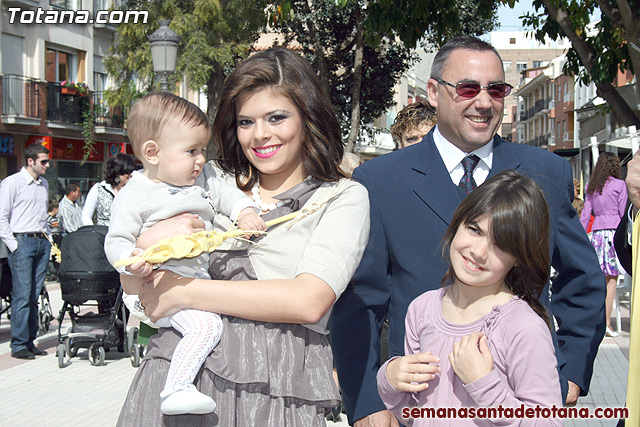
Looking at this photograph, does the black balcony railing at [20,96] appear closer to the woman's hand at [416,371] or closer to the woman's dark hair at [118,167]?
the woman's dark hair at [118,167]

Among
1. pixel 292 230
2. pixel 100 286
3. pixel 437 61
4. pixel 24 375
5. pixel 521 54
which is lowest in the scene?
pixel 24 375

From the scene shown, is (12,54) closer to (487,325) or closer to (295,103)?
(295,103)

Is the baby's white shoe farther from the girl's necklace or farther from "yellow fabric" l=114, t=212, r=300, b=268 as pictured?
the girl's necklace

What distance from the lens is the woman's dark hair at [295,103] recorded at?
255cm

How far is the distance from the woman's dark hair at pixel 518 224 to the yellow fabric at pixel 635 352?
3.73ft

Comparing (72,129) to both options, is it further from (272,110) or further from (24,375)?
(272,110)

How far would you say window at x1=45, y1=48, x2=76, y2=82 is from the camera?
89.6ft

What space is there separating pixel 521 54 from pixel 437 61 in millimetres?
110626

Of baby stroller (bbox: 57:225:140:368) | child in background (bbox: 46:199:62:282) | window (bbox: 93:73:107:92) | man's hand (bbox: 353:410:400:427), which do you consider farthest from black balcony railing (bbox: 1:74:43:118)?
man's hand (bbox: 353:410:400:427)

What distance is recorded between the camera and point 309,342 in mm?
2438

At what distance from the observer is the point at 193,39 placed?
1877 centimetres

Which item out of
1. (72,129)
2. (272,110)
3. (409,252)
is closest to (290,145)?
(272,110)

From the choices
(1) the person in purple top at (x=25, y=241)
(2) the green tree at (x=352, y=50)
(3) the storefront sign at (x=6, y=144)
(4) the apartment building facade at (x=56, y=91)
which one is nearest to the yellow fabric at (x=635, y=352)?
(1) the person in purple top at (x=25, y=241)

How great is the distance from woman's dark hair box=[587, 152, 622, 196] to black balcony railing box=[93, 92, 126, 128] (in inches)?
880
